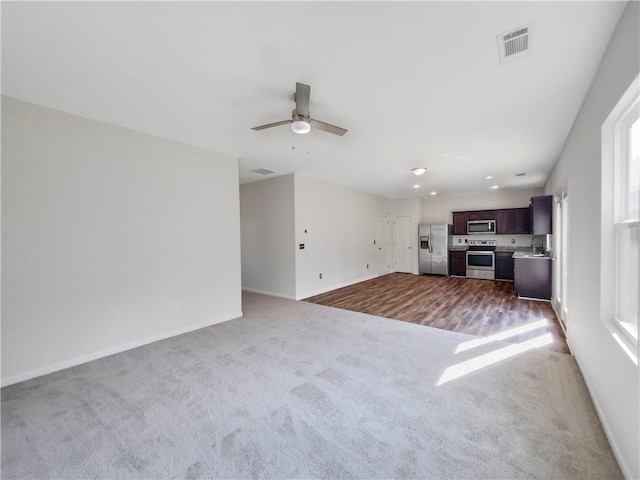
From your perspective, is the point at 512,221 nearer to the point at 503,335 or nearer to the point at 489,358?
the point at 503,335

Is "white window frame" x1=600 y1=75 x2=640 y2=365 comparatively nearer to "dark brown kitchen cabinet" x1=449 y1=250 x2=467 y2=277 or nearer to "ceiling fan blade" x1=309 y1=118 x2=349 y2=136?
"ceiling fan blade" x1=309 y1=118 x2=349 y2=136

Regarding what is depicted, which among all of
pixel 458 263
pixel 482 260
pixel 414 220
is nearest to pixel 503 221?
pixel 482 260

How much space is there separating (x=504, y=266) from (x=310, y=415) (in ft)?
25.6

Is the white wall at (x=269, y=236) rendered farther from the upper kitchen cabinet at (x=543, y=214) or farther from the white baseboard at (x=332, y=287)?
the upper kitchen cabinet at (x=543, y=214)

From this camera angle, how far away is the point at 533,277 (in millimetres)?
5332

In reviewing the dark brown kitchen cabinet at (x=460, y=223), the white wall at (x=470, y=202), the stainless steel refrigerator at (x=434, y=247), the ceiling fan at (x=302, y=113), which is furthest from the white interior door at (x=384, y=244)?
the ceiling fan at (x=302, y=113)

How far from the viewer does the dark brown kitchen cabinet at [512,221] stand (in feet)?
24.6

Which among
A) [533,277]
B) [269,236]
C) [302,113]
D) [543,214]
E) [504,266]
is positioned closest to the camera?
[302,113]

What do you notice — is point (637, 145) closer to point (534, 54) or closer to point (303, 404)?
point (534, 54)

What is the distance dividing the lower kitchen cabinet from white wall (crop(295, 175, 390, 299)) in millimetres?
3678

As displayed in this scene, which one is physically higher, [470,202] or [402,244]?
[470,202]

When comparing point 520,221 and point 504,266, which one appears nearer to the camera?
point 520,221

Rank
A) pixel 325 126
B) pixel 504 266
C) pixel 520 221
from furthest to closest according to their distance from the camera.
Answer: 1. pixel 504 266
2. pixel 520 221
3. pixel 325 126

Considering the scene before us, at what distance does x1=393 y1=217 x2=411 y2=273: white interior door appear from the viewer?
29.9 feet
